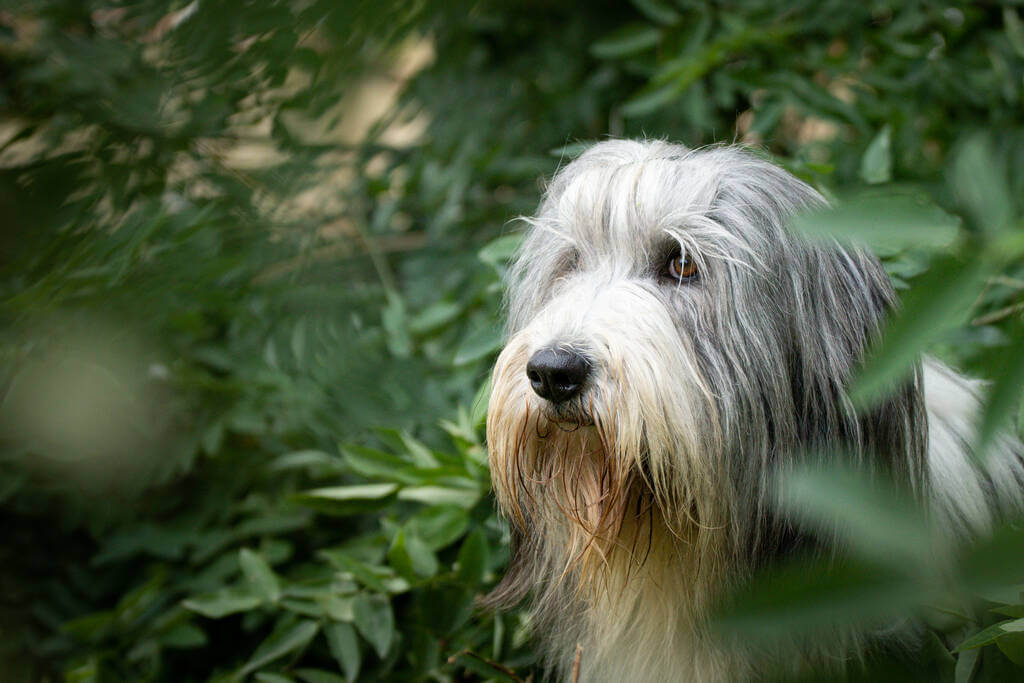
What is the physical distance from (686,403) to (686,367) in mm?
74

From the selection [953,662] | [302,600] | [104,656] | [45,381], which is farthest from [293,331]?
[104,656]

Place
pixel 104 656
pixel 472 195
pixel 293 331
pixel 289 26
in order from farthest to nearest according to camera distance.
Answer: pixel 472 195 → pixel 104 656 → pixel 293 331 → pixel 289 26

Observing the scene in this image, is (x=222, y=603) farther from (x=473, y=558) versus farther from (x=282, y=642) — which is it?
(x=473, y=558)

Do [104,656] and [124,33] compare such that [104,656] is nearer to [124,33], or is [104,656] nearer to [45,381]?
[45,381]

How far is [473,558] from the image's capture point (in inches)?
89.8

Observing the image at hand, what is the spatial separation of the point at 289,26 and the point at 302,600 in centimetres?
211

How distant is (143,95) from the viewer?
727mm

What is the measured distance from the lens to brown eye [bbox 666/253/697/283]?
70.8 inches

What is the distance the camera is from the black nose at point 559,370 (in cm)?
161

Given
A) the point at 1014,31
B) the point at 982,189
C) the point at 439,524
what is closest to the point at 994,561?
the point at 982,189

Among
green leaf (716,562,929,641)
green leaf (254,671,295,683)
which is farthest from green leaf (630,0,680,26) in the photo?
green leaf (716,562,929,641)

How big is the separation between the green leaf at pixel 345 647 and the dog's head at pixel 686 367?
2.27 ft

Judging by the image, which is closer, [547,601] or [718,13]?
[547,601]

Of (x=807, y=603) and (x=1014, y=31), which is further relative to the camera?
(x=1014, y=31)
